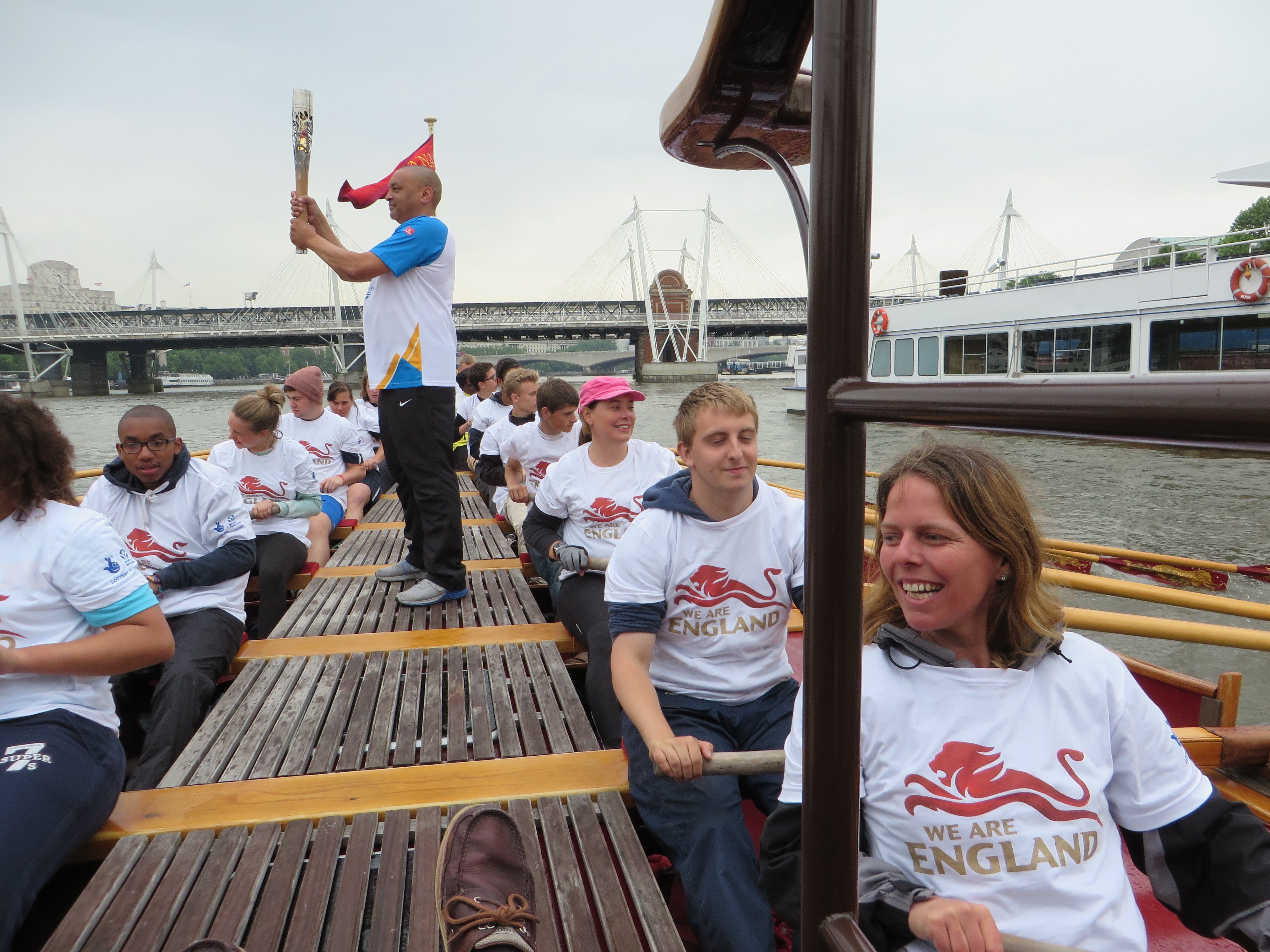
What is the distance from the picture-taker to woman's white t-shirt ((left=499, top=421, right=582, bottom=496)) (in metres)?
4.90

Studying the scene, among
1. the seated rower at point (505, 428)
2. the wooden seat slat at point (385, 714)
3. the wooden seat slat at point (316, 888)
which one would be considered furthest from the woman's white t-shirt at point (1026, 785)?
the seated rower at point (505, 428)

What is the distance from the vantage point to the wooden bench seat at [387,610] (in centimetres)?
333

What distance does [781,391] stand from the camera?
34812 millimetres

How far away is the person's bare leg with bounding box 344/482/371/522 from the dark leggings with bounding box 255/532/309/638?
170 cm

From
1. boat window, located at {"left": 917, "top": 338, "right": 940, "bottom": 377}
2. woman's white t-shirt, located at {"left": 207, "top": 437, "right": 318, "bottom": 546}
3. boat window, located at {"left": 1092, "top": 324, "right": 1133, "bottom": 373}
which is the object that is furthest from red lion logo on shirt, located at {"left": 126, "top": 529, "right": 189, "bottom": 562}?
boat window, located at {"left": 917, "top": 338, "right": 940, "bottom": 377}

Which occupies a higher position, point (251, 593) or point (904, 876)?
point (904, 876)

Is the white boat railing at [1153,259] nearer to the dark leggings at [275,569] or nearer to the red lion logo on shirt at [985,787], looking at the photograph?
the red lion logo on shirt at [985,787]

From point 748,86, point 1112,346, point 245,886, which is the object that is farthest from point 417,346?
point 1112,346

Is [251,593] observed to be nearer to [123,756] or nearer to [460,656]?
[460,656]

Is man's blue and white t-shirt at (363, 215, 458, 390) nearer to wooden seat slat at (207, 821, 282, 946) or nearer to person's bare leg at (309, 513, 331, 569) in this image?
person's bare leg at (309, 513, 331, 569)

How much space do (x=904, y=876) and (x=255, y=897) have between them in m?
1.30

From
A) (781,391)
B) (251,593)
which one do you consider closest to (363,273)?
(251,593)

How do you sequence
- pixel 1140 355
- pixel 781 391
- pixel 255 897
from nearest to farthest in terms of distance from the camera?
pixel 255 897
pixel 1140 355
pixel 781 391

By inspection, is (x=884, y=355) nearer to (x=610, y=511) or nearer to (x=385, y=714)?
(x=610, y=511)
